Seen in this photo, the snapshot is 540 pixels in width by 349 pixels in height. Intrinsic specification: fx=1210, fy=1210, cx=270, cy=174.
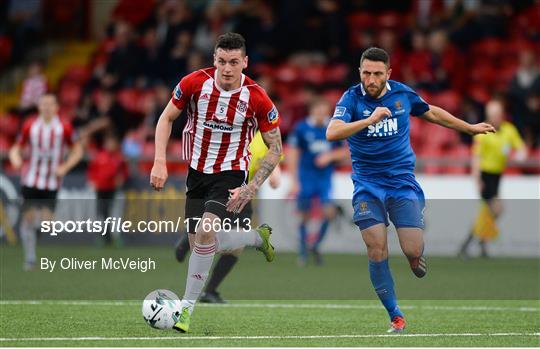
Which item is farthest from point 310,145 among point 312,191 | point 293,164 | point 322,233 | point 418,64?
point 418,64

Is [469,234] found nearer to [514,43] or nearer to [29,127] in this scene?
[514,43]

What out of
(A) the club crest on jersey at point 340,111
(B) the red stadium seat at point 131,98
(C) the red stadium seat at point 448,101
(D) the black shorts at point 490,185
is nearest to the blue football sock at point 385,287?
(A) the club crest on jersey at point 340,111

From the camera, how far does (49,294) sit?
40.9ft

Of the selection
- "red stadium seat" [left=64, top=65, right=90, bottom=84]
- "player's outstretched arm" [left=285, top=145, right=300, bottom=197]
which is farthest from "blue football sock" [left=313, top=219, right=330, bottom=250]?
"red stadium seat" [left=64, top=65, right=90, bottom=84]

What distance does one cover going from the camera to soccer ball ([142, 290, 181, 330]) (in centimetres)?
909

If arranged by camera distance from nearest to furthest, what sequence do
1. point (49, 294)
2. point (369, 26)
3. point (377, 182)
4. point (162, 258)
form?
point (377, 182), point (49, 294), point (162, 258), point (369, 26)

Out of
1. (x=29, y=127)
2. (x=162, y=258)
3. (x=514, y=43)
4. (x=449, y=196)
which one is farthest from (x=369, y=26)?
(x=29, y=127)

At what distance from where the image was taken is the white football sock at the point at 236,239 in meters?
10.2

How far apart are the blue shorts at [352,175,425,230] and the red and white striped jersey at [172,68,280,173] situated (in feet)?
2.98

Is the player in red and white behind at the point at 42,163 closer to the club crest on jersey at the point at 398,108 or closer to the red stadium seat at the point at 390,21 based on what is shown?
the club crest on jersey at the point at 398,108

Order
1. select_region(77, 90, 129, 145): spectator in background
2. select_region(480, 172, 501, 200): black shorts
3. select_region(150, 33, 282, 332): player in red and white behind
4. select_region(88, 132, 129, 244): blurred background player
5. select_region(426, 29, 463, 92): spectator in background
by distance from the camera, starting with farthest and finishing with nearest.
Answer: select_region(77, 90, 129, 145): spectator in background → select_region(426, 29, 463, 92): spectator in background → select_region(88, 132, 129, 244): blurred background player → select_region(480, 172, 501, 200): black shorts → select_region(150, 33, 282, 332): player in red and white behind

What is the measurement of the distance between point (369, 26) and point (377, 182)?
548 inches

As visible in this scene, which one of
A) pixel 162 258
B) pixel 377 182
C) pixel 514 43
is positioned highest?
pixel 514 43

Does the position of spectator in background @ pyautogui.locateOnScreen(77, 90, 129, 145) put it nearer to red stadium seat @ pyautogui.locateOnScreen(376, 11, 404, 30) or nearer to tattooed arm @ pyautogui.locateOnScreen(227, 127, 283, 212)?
red stadium seat @ pyautogui.locateOnScreen(376, 11, 404, 30)
